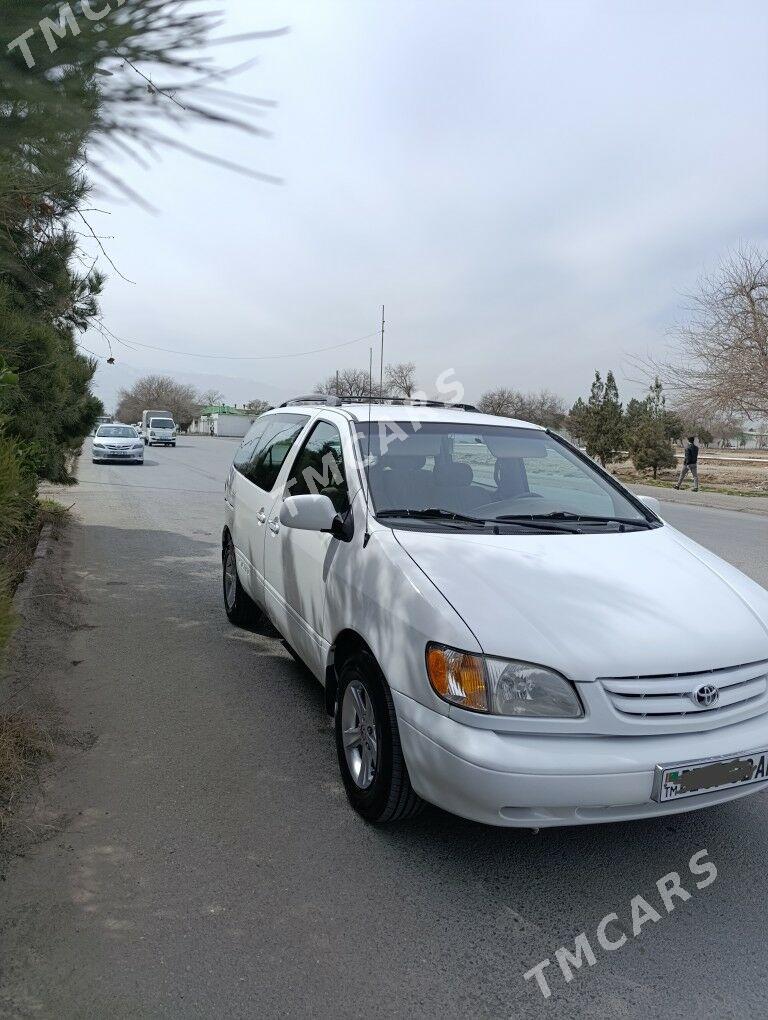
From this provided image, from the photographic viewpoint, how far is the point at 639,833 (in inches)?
126

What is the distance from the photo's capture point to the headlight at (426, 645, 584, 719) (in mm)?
2613

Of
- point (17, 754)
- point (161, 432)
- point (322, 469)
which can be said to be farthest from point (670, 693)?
point (161, 432)

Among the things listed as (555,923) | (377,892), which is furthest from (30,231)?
(555,923)

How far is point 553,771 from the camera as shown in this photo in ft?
8.29

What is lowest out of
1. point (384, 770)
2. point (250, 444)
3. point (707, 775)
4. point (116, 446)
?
point (384, 770)

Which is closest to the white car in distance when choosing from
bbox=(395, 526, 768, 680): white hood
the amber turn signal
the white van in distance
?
the white van in distance

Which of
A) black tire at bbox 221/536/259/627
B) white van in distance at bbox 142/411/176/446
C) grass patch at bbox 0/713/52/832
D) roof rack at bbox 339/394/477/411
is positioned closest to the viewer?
grass patch at bbox 0/713/52/832

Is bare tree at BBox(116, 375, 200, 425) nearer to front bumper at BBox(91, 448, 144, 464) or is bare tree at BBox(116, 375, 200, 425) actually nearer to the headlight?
front bumper at BBox(91, 448, 144, 464)

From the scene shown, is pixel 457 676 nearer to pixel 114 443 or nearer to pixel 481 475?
pixel 481 475

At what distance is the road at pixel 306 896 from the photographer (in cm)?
228

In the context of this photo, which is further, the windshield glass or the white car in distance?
the white car in distance

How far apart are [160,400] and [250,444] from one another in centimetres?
11285

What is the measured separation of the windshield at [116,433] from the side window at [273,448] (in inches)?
910

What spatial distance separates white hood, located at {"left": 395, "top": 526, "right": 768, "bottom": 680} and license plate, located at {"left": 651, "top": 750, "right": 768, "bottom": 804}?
0.32m
